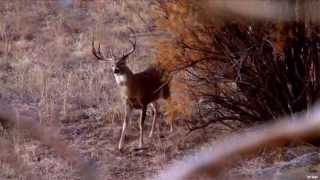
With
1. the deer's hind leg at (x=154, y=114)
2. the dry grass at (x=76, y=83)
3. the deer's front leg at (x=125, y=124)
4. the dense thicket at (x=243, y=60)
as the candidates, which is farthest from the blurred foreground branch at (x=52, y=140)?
the deer's hind leg at (x=154, y=114)

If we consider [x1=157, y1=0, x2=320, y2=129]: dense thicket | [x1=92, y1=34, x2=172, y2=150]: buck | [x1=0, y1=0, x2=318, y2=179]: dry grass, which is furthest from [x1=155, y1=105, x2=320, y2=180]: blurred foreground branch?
[x1=92, y1=34, x2=172, y2=150]: buck

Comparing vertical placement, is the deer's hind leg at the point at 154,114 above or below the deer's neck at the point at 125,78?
below

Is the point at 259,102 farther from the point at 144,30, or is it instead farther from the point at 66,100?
the point at 144,30

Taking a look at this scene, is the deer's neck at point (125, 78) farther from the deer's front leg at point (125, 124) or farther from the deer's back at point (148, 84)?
the deer's front leg at point (125, 124)

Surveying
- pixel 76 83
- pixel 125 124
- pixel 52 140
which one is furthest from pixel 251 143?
pixel 76 83

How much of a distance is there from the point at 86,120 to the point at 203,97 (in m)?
1.67

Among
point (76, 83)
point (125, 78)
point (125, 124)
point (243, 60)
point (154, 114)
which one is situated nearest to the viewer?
point (243, 60)

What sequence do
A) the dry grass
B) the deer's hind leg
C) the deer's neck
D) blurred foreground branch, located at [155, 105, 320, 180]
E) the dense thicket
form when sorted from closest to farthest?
blurred foreground branch, located at [155, 105, 320, 180], the dense thicket, the dry grass, the deer's neck, the deer's hind leg

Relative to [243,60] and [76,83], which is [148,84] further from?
[76,83]

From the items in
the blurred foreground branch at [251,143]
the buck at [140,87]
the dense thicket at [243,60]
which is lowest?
the buck at [140,87]

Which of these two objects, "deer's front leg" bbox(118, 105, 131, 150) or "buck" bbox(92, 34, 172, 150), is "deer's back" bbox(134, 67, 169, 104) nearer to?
"buck" bbox(92, 34, 172, 150)

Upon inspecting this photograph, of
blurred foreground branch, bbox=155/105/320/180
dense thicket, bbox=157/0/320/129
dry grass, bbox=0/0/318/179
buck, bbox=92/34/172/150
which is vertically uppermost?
blurred foreground branch, bbox=155/105/320/180

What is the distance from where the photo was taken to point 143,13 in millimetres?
8281

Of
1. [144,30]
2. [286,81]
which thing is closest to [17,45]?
[144,30]
